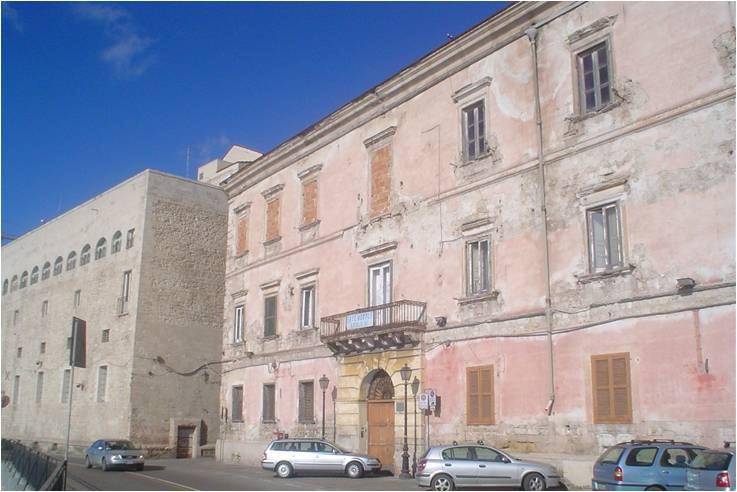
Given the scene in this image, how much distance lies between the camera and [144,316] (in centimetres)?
3647

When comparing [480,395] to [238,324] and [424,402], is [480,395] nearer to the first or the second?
[424,402]

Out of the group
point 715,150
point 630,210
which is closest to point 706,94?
point 715,150

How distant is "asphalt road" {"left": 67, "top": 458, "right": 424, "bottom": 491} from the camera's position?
2002 centimetres

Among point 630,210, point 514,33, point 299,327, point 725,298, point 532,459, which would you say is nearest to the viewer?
point 725,298

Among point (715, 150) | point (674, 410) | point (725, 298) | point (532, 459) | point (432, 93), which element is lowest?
point (532, 459)

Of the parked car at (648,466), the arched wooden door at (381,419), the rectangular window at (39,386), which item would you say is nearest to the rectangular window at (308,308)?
the arched wooden door at (381,419)

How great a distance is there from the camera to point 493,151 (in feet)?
67.7

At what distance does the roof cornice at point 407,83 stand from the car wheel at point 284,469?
1193cm

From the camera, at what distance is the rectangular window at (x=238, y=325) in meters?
32.3

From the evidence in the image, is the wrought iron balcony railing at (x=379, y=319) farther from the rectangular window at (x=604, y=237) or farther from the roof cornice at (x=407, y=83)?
the roof cornice at (x=407, y=83)

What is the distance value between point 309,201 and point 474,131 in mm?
9066

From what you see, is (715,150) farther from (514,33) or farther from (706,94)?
(514,33)

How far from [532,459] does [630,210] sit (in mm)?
6484

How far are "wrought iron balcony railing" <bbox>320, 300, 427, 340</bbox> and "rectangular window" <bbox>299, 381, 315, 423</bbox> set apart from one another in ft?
8.95
